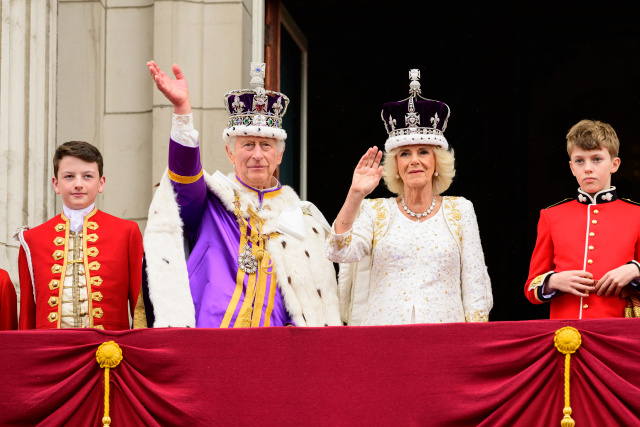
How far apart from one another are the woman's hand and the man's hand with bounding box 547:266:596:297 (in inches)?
34.7

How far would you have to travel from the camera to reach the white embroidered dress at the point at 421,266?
505 cm

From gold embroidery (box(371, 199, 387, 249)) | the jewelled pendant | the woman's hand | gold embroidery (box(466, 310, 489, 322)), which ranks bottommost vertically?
gold embroidery (box(466, 310, 489, 322))

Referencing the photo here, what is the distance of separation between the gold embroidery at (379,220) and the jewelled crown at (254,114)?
59 cm

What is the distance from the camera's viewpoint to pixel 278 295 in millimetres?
5211

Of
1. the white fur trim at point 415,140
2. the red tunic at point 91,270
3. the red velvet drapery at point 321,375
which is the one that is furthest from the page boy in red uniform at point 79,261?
the white fur trim at point 415,140

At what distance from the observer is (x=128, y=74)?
6.98 metres

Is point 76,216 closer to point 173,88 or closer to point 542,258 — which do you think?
point 173,88

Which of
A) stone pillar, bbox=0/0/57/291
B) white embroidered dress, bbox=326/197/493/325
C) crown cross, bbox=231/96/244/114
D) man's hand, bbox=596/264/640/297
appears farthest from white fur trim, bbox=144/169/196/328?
man's hand, bbox=596/264/640/297

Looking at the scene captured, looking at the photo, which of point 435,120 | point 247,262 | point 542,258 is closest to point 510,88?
point 435,120

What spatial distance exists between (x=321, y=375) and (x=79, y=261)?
1.37 meters

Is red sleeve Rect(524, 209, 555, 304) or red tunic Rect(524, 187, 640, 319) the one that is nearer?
red tunic Rect(524, 187, 640, 319)

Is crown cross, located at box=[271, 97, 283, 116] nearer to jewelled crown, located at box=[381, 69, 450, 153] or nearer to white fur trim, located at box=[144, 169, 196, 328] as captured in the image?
jewelled crown, located at box=[381, 69, 450, 153]

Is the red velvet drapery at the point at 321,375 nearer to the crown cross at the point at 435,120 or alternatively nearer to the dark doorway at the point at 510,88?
the crown cross at the point at 435,120

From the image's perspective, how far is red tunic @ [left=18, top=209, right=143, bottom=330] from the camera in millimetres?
5039
